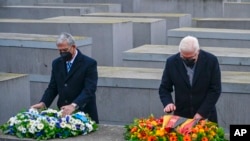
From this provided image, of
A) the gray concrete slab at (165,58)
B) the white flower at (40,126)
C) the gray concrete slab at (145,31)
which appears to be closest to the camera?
the white flower at (40,126)

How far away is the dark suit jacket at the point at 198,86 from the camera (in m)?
6.88

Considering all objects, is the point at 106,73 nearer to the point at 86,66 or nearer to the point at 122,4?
the point at 86,66

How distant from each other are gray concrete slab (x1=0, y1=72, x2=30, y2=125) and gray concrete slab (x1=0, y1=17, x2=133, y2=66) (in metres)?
4.51

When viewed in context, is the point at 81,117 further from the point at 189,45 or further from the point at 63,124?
the point at 189,45

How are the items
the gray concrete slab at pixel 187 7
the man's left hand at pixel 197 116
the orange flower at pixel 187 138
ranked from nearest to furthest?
the orange flower at pixel 187 138 < the man's left hand at pixel 197 116 < the gray concrete slab at pixel 187 7

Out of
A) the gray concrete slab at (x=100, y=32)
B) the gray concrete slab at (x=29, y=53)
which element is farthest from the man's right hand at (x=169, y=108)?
the gray concrete slab at (x=100, y=32)

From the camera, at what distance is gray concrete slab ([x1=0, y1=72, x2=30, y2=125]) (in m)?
9.76

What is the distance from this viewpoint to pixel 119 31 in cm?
1509

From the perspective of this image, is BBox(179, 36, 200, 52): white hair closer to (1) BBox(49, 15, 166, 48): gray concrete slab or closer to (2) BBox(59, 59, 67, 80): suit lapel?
(2) BBox(59, 59, 67, 80): suit lapel

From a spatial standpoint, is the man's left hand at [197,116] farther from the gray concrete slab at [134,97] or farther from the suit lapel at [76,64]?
the gray concrete slab at [134,97]

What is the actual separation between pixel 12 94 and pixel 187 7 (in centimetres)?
1462

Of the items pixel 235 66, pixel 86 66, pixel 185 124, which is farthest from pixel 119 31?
pixel 185 124

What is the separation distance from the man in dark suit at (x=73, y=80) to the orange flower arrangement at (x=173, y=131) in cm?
120

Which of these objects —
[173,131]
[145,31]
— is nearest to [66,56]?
[173,131]
